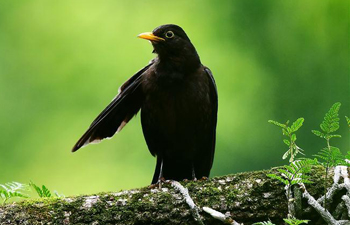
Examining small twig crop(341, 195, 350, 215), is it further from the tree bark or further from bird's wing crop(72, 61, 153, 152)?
bird's wing crop(72, 61, 153, 152)

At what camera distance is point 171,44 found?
5.27m

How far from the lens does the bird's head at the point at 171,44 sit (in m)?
5.25

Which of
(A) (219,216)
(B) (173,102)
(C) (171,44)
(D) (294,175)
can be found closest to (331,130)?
(D) (294,175)

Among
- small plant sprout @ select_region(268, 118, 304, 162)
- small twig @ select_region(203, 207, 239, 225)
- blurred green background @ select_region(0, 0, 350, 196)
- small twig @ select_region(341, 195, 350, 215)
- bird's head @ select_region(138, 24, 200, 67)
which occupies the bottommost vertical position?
small twig @ select_region(203, 207, 239, 225)

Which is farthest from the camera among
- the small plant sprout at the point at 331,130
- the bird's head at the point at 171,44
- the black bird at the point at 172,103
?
the bird's head at the point at 171,44

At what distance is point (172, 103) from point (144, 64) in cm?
437

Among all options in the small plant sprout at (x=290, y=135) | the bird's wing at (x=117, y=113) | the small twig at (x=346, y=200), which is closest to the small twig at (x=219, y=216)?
the small plant sprout at (x=290, y=135)

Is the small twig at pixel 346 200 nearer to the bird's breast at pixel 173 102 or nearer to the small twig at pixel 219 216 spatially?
the small twig at pixel 219 216

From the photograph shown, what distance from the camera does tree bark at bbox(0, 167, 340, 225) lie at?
3.30m

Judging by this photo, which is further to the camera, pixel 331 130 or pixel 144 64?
pixel 144 64

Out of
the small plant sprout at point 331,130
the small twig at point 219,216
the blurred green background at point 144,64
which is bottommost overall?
the small twig at point 219,216

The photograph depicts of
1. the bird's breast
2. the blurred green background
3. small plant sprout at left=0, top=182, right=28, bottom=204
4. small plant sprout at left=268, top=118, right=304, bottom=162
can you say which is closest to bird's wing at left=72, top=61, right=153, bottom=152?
the bird's breast

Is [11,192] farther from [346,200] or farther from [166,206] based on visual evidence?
[346,200]

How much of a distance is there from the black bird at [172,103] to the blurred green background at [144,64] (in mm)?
3689
